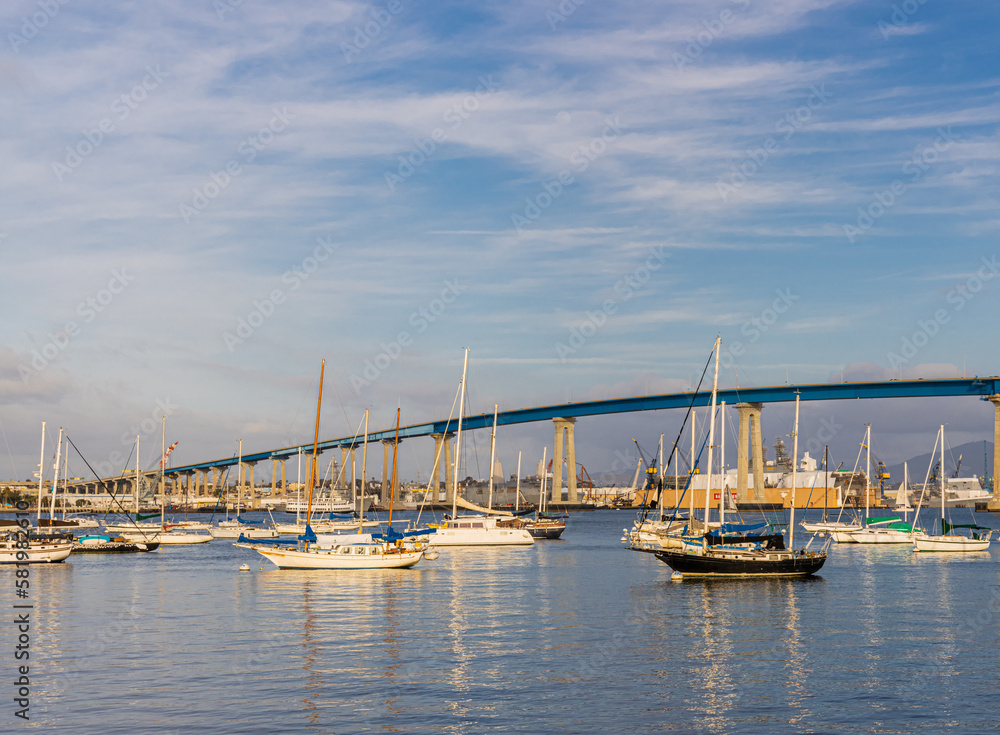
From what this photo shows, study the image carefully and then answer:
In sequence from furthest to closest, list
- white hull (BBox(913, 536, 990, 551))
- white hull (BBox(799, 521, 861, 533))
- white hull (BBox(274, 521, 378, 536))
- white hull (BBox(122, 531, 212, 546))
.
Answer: white hull (BBox(122, 531, 212, 546))
white hull (BBox(274, 521, 378, 536))
white hull (BBox(799, 521, 861, 533))
white hull (BBox(913, 536, 990, 551))

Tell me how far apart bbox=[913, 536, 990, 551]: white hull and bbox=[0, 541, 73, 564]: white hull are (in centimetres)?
6615

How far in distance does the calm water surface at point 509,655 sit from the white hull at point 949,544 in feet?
74.9

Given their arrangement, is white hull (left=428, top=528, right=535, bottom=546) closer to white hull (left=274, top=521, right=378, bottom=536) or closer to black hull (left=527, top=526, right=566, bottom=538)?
white hull (left=274, top=521, right=378, bottom=536)

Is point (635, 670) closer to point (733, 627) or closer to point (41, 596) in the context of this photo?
point (733, 627)

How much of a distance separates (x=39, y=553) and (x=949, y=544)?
2746 inches

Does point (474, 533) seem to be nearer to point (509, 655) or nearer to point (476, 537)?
point (476, 537)

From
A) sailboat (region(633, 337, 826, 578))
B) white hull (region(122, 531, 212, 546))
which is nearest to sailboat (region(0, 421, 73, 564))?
white hull (region(122, 531, 212, 546))

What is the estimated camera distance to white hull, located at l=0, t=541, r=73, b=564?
216 ft

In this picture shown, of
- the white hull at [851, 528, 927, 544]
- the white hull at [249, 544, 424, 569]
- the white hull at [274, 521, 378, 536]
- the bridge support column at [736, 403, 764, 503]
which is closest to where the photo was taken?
the white hull at [249, 544, 424, 569]

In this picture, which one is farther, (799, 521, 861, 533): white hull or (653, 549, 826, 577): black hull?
(799, 521, 861, 533): white hull

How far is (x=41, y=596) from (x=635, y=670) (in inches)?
1325

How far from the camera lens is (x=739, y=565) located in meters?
53.5

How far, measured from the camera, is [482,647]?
3203cm

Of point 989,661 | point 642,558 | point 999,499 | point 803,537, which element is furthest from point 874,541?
point 999,499
